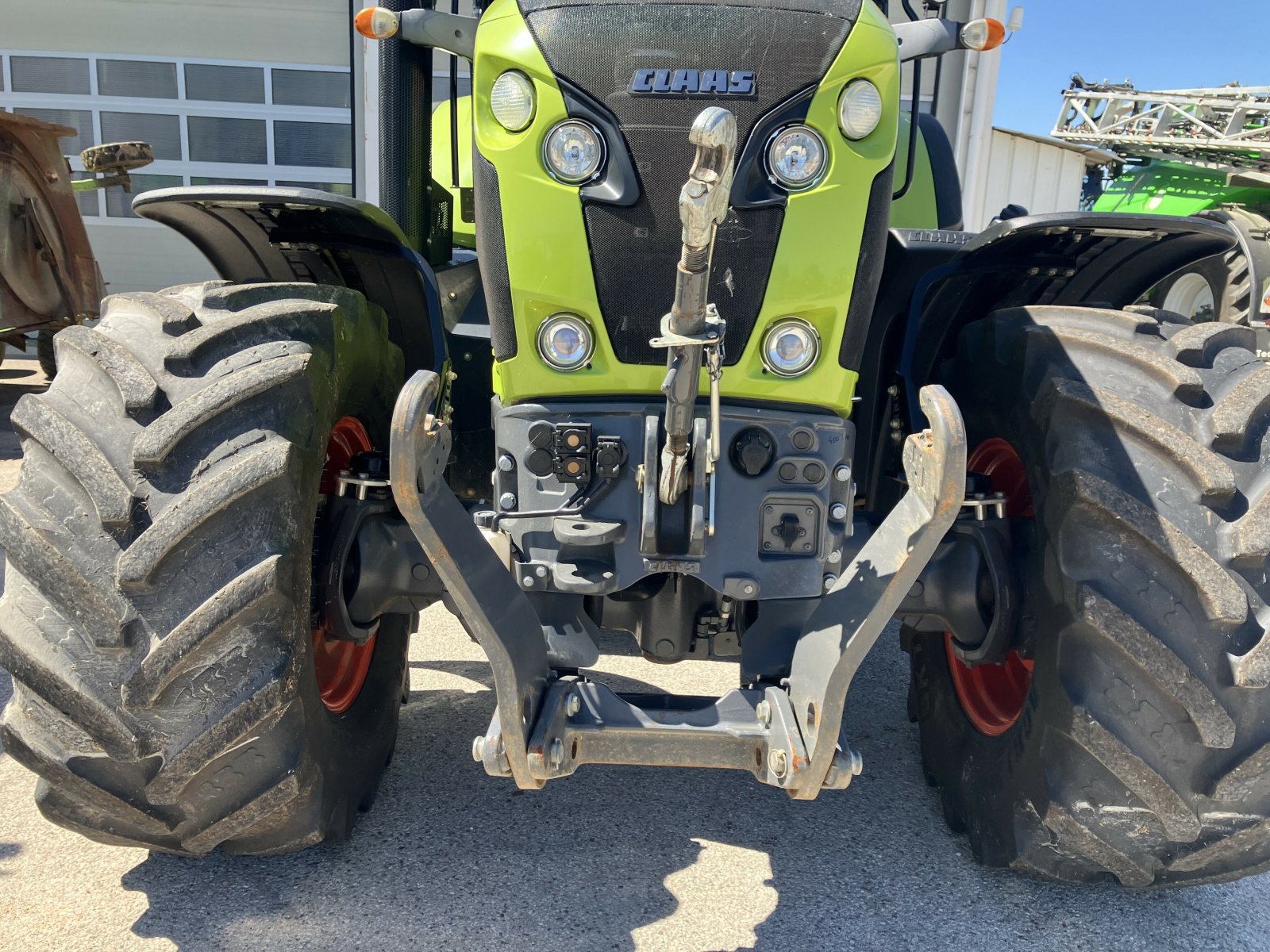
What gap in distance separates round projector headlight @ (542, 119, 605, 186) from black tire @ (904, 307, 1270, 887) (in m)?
1.02

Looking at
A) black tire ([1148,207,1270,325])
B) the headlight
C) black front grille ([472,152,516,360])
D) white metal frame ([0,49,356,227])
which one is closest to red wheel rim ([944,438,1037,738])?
the headlight

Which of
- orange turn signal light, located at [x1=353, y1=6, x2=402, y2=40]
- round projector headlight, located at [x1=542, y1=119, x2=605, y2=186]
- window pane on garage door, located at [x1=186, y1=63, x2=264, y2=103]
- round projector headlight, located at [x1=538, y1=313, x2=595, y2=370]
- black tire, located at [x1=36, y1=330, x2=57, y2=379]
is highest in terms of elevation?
window pane on garage door, located at [x1=186, y1=63, x2=264, y2=103]

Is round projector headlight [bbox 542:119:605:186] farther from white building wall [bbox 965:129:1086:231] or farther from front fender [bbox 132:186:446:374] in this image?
white building wall [bbox 965:129:1086:231]

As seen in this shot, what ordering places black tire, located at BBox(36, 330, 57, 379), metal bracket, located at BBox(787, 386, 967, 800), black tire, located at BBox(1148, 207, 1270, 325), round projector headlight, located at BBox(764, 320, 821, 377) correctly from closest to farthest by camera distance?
metal bracket, located at BBox(787, 386, 967, 800) → round projector headlight, located at BBox(764, 320, 821, 377) → black tire, located at BBox(36, 330, 57, 379) → black tire, located at BBox(1148, 207, 1270, 325)

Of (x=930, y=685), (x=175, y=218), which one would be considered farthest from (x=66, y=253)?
(x=930, y=685)

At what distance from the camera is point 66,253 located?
7.29m

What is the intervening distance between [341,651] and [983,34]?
210 centimetres

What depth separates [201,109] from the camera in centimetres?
902

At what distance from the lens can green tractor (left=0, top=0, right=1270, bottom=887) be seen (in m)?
1.76

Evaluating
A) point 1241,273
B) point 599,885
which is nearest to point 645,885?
point 599,885

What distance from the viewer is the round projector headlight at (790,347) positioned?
1.92 m

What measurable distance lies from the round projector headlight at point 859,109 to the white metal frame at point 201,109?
7.95 m

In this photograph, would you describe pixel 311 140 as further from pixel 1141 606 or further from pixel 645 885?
pixel 1141 606

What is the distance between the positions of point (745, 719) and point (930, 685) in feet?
3.46
